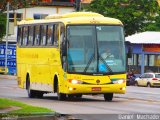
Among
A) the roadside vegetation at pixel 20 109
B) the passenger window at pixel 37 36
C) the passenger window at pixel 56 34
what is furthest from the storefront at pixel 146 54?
the roadside vegetation at pixel 20 109

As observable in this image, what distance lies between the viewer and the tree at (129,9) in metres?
85.6

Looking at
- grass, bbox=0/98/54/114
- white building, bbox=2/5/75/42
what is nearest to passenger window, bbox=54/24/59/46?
grass, bbox=0/98/54/114

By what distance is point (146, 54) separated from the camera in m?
75.7

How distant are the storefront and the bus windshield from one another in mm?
43103

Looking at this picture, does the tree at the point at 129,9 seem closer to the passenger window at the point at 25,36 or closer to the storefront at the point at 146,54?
the storefront at the point at 146,54

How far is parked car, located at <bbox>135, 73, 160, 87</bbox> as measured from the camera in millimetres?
65812

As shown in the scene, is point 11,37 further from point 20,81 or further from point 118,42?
point 118,42

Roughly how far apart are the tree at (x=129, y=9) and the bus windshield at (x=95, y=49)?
53.6m

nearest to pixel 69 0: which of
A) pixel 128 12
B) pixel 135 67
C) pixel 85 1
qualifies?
pixel 85 1

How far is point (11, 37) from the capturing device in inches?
3743

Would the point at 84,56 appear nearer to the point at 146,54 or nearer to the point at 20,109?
the point at 20,109

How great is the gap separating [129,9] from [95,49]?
180 ft

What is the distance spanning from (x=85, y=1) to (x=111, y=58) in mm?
76602

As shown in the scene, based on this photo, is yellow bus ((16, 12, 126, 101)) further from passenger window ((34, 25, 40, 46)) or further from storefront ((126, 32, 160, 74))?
storefront ((126, 32, 160, 74))
